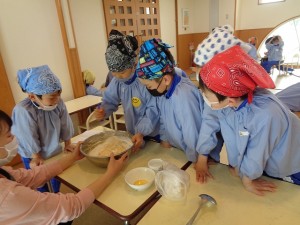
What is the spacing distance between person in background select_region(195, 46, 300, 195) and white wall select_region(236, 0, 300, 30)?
593 centimetres

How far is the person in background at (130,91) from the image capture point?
1388 millimetres

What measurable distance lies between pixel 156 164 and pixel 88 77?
2.64 meters

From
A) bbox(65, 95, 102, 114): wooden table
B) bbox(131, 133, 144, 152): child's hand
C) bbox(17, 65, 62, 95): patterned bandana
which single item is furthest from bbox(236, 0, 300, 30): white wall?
bbox(17, 65, 62, 95): patterned bandana

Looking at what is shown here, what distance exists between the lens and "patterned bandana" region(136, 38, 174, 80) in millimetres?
1158

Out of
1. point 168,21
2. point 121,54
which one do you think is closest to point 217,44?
point 121,54

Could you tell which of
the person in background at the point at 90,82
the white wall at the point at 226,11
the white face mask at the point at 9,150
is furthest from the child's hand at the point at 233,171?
the white wall at the point at 226,11

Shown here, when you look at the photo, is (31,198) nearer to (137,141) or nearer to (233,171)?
(137,141)

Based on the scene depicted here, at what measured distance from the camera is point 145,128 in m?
1.38

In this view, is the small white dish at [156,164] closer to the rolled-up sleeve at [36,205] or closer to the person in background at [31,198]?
the person in background at [31,198]

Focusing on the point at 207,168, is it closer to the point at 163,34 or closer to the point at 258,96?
the point at 258,96

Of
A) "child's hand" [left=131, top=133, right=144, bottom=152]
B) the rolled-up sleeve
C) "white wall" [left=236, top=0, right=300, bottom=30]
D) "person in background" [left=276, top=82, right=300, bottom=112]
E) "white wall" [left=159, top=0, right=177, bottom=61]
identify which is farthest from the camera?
"white wall" [left=236, top=0, right=300, bottom=30]

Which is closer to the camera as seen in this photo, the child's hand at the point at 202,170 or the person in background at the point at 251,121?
the person in background at the point at 251,121

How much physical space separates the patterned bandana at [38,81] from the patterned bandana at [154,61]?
0.60m

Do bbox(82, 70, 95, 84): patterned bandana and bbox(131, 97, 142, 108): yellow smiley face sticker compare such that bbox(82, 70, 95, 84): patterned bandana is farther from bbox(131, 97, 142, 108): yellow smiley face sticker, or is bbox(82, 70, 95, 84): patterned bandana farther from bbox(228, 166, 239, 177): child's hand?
bbox(228, 166, 239, 177): child's hand
